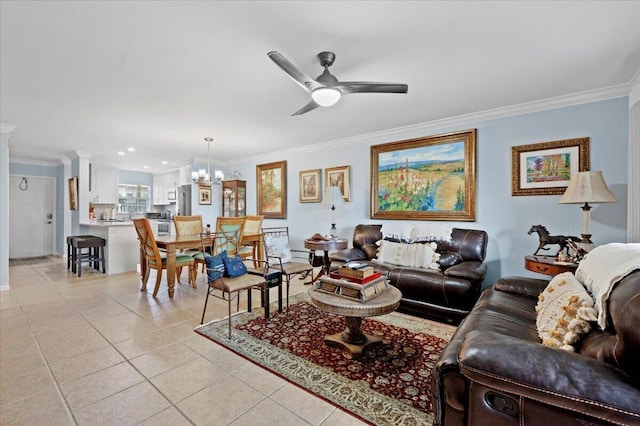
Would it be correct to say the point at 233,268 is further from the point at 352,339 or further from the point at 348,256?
the point at 348,256

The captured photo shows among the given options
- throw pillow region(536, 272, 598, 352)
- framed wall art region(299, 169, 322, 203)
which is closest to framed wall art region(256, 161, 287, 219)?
framed wall art region(299, 169, 322, 203)

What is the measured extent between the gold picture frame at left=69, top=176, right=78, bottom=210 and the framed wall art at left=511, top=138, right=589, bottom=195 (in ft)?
26.5

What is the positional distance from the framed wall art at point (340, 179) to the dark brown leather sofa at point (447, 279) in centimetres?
147

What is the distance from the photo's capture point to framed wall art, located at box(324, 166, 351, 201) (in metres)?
4.91

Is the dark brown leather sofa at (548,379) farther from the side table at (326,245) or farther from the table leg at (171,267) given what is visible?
the table leg at (171,267)


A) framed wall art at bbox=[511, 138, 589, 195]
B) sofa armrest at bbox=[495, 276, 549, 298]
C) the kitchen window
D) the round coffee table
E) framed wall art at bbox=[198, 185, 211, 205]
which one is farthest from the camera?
the kitchen window

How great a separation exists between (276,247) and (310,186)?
6.64 ft

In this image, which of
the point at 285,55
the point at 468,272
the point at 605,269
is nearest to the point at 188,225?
the point at 285,55

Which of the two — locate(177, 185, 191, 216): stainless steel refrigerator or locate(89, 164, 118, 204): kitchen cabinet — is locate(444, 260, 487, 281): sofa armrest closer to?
locate(177, 185, 191, 216): stainless steel refrigerator

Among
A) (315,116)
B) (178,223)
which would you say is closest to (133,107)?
(178,223)

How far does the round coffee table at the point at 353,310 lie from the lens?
198 cm

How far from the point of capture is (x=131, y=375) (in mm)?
1959

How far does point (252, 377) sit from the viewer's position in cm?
194

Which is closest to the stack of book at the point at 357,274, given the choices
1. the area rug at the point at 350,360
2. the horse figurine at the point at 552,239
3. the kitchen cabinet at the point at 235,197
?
the area rug at the point at 350,360
